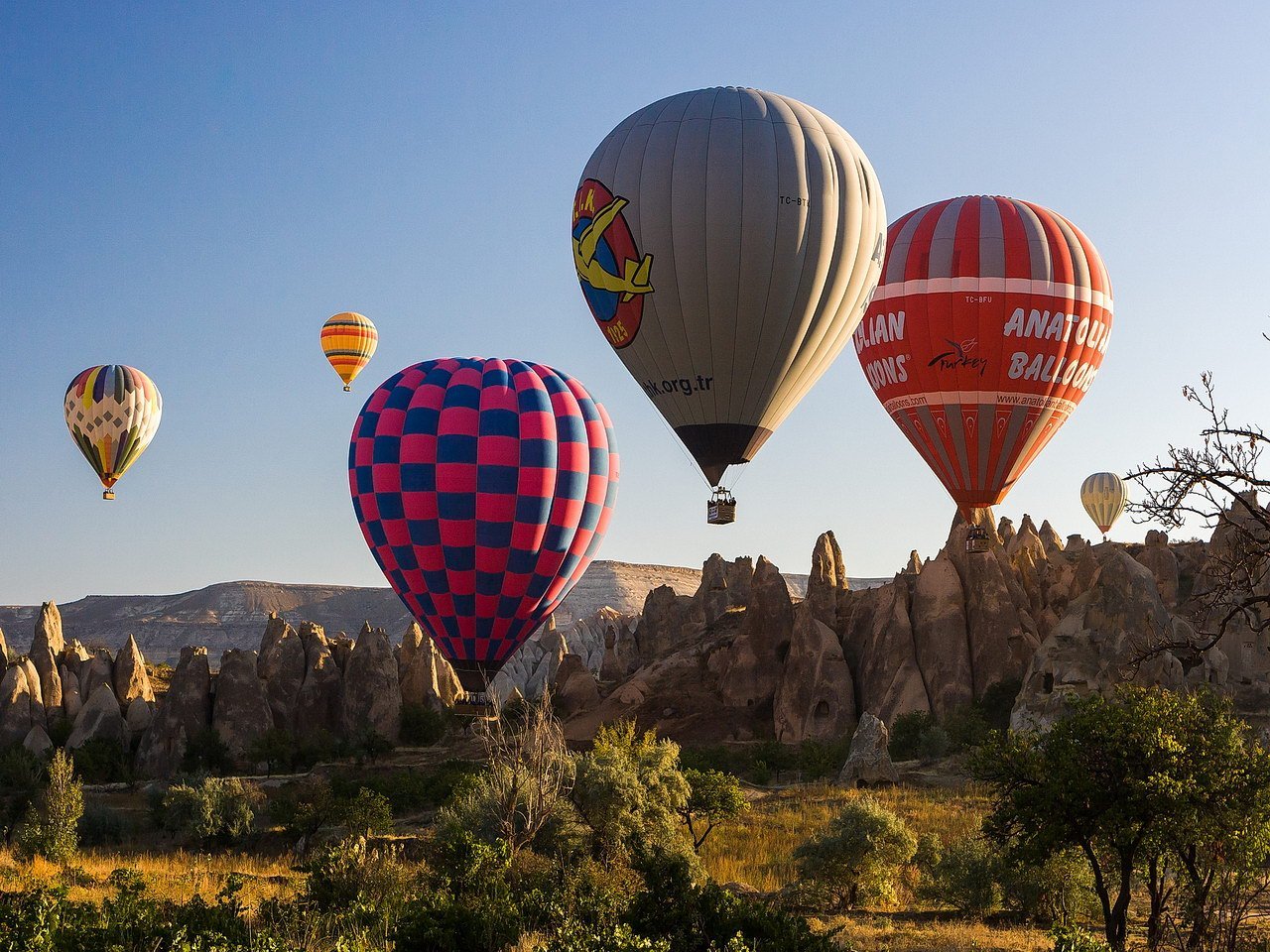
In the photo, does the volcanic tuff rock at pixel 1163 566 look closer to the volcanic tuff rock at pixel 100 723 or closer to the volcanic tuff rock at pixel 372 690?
the volcanic tuff rock at pixel 372 690

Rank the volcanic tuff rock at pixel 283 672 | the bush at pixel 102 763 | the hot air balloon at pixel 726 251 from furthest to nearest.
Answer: the volcanic tuff rock at pixel 283 672 → the bush at pixel 102 763 → the hot air balloon at pixel 726 251

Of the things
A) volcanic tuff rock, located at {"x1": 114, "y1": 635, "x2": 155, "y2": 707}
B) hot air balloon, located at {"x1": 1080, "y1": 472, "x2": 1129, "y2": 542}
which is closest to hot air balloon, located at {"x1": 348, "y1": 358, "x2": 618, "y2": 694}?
volcanic tuff rock, located at {"x1": 114, "y1": 635, "x2": 155, "y2": 707}

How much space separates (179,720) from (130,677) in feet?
23.3

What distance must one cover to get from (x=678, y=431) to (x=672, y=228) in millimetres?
4687

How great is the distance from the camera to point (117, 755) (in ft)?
169

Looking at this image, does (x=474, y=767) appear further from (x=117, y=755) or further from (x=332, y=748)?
(x=117, y=755)

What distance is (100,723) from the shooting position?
52.9m

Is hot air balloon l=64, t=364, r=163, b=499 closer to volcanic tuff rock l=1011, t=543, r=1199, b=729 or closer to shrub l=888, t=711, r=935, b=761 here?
shrub l=888, t=711, r=935, b=761

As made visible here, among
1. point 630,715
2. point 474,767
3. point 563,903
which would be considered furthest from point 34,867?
point 630,715

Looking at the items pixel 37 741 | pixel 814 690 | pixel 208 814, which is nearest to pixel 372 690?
pixel 37 741

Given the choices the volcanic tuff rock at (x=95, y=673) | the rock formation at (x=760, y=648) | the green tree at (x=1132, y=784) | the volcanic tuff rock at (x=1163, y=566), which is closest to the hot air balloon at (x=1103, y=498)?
the volcanic tuff rock at (x=1163, y=566)

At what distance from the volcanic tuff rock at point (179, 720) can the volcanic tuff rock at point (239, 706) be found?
0.64 metres

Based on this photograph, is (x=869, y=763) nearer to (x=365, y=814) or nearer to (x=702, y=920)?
(x=365, y=814)

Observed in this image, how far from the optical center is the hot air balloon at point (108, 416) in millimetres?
56781
